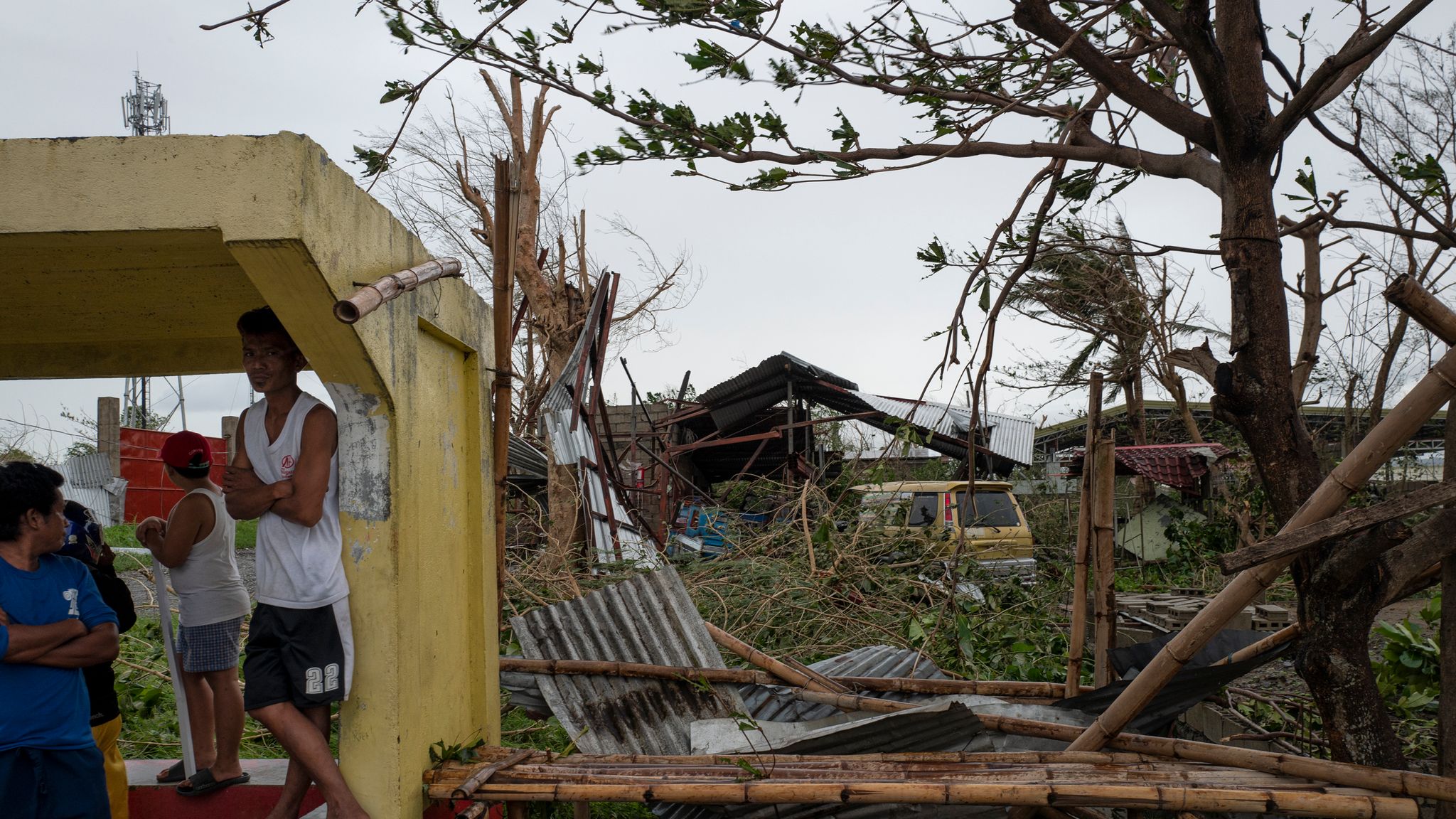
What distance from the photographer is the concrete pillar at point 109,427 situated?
40.3 feet

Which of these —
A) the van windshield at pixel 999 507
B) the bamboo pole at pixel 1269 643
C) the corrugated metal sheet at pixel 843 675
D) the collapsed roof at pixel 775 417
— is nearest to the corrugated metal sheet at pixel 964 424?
the collapsed roof at pixel 775 417

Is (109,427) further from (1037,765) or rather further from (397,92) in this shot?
(1037,765)

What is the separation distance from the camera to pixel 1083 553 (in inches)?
162

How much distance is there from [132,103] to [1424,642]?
833 inches

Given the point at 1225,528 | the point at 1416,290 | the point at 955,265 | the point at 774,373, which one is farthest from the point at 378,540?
the point at 1225,528

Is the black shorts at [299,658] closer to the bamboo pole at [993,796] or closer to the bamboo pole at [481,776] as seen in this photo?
the bamboo pole at [481,776]

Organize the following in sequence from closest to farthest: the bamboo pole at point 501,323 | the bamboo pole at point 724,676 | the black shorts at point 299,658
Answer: the black shorts at point 299,658
the bamboo pole at point 501,323
the bamboo pole at point 724,676

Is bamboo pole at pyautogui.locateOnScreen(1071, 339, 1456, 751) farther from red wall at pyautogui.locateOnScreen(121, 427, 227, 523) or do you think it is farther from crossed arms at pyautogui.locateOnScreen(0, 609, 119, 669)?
red wall at pyautogui.locateOnScreen(121, 427, 227, 523)

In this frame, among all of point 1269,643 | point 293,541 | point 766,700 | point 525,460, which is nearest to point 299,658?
point 293,541

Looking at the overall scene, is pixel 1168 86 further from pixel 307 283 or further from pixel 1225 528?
pixel 1225 528

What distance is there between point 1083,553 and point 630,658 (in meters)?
2.05

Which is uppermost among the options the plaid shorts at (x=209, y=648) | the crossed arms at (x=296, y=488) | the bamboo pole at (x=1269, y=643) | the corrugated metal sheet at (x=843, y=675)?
the crossed arms at (x=296, y=488)

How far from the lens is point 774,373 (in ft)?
41.6

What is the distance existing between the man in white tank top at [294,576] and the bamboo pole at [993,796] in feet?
1.78
